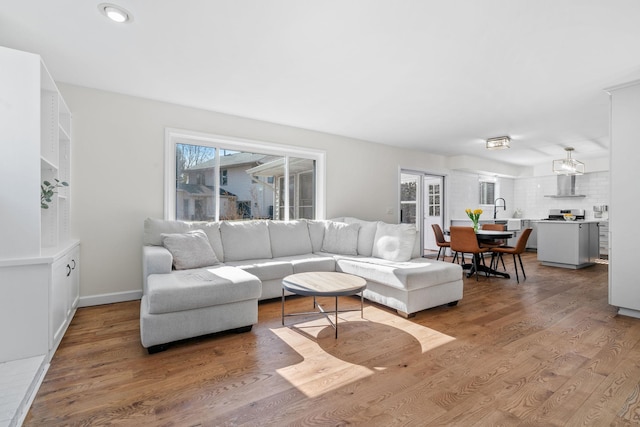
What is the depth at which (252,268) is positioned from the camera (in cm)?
350

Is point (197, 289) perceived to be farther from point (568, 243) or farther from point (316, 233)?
point (568, 243)

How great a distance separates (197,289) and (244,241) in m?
1.58

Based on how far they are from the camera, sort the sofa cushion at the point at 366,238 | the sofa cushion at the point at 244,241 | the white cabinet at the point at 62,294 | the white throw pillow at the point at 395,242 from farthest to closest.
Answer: the sofa cushion at the point at 366,238 → the sofa cushion at the point at 244,241 → the white throw pillow at the point at 395,242 → the white cabinet at the point at 62,294

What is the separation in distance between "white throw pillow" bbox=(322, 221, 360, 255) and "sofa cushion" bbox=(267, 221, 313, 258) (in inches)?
11.3

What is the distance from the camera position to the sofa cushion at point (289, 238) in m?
4.31

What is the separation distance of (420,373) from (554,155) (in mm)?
7734

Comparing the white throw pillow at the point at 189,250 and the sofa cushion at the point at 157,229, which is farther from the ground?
the sofa cushion at the point at 157,229

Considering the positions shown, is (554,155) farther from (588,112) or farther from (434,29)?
Result: (434,29)

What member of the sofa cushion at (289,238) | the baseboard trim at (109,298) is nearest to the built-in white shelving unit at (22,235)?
the baseboard trim at (109,298)

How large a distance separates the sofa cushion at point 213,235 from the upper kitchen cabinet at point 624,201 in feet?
14.5

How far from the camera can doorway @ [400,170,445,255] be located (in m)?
7.44

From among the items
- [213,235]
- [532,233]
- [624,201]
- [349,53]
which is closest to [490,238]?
[624,201]

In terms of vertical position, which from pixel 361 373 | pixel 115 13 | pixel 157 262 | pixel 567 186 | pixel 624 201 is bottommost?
pixel 361 373

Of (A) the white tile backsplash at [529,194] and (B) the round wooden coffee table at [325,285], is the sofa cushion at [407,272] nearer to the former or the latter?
(B) the round wooden coffee table at [325,285]
